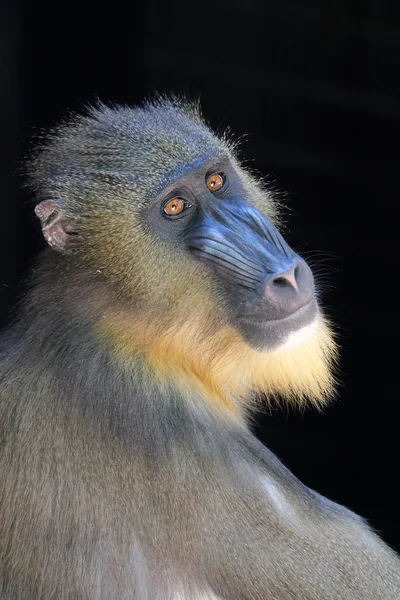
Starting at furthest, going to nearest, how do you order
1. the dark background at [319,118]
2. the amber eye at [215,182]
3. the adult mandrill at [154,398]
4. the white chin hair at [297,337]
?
the dark background at [319,118]
the amber eye at [215,182]
the white chin hair at [297,337]
the adult mandrill at [154,398]

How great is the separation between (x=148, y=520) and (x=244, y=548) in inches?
12.8

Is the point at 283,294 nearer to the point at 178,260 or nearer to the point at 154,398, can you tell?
the point at 178,260

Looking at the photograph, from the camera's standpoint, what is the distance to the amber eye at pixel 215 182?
12.8 feet

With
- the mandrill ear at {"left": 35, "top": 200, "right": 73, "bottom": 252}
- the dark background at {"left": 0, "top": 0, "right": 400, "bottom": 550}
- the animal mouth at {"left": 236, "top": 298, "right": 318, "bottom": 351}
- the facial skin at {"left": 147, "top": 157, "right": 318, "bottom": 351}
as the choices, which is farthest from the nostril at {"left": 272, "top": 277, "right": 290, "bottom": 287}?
the dark background at {"left": 0, "top": 0, "right": 400, "bottom": 550}

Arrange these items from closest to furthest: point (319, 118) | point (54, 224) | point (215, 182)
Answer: point (54, 224), point (215, 182), point (319, 118)

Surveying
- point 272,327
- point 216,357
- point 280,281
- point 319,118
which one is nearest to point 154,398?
point 216,357

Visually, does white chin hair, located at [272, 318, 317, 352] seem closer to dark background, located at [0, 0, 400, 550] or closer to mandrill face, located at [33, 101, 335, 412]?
mandrill face, located at [33, 101, 335, 412]

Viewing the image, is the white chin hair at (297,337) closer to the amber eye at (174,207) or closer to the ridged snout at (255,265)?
the ridged snout at (255,265)

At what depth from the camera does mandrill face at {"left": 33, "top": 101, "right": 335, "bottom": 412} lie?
365cm

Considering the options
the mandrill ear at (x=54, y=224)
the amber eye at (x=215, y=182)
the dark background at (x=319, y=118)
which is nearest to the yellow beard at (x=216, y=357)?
the mandrill ear at (x=54, y=224)

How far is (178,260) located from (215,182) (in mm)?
406

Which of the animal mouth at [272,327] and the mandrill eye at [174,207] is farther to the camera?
the mandrill eye at [174,207]

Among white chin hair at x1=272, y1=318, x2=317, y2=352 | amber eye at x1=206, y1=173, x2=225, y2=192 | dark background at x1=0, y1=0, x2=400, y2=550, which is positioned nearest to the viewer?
white chin hair at x1=272, y1=318, x2=317, y2=352

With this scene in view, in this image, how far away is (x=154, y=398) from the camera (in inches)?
144
